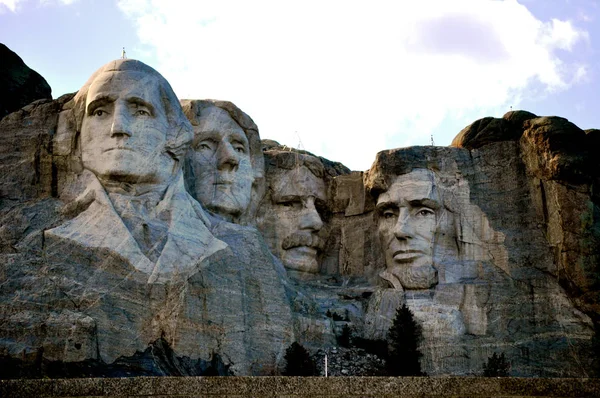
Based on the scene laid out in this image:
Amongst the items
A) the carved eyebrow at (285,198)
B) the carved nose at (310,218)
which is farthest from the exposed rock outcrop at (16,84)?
the carved nose at (310,218)

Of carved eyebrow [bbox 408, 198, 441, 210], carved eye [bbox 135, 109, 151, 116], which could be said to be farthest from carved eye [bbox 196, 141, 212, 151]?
carved eyebrow [bbox 408, 198, 441, 210]

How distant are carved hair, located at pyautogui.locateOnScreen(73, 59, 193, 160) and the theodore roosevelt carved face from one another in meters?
3.42

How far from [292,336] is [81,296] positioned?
4148mm

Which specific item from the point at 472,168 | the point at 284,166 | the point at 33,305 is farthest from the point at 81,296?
the point at 472,168

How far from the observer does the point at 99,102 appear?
2269 cm

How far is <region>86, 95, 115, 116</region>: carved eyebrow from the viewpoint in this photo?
22.6 m

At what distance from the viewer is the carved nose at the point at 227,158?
24.9 m

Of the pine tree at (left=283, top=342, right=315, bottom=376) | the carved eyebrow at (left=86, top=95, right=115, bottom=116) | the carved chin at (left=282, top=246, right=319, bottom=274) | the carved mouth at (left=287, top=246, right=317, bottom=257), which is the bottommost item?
the pine tree at (left=283, top=342, right=315, bottom=376)

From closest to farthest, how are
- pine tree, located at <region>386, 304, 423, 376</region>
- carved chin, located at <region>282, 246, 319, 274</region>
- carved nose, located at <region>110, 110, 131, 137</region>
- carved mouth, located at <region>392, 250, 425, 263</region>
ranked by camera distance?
carved nose, located at <region>110, 110, 131, 137</region>
pine tree, located at <region>386, 304, 423, 376</region>
carved mouth, located at <region>392, 250, 425, 263</region>
carved chin, located at <region>282, 246, 319, 274</region>

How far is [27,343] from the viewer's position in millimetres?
19969

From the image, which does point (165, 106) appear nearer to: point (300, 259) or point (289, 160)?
point (289, 160)

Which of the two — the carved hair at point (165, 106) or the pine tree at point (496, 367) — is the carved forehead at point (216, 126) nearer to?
the carved hair at point (165, 106)

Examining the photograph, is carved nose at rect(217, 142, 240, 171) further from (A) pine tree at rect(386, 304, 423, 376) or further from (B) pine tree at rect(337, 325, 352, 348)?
(A) pine tree at rect(386, 304, 423, 376)

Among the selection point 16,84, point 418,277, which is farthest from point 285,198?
point 16,84
